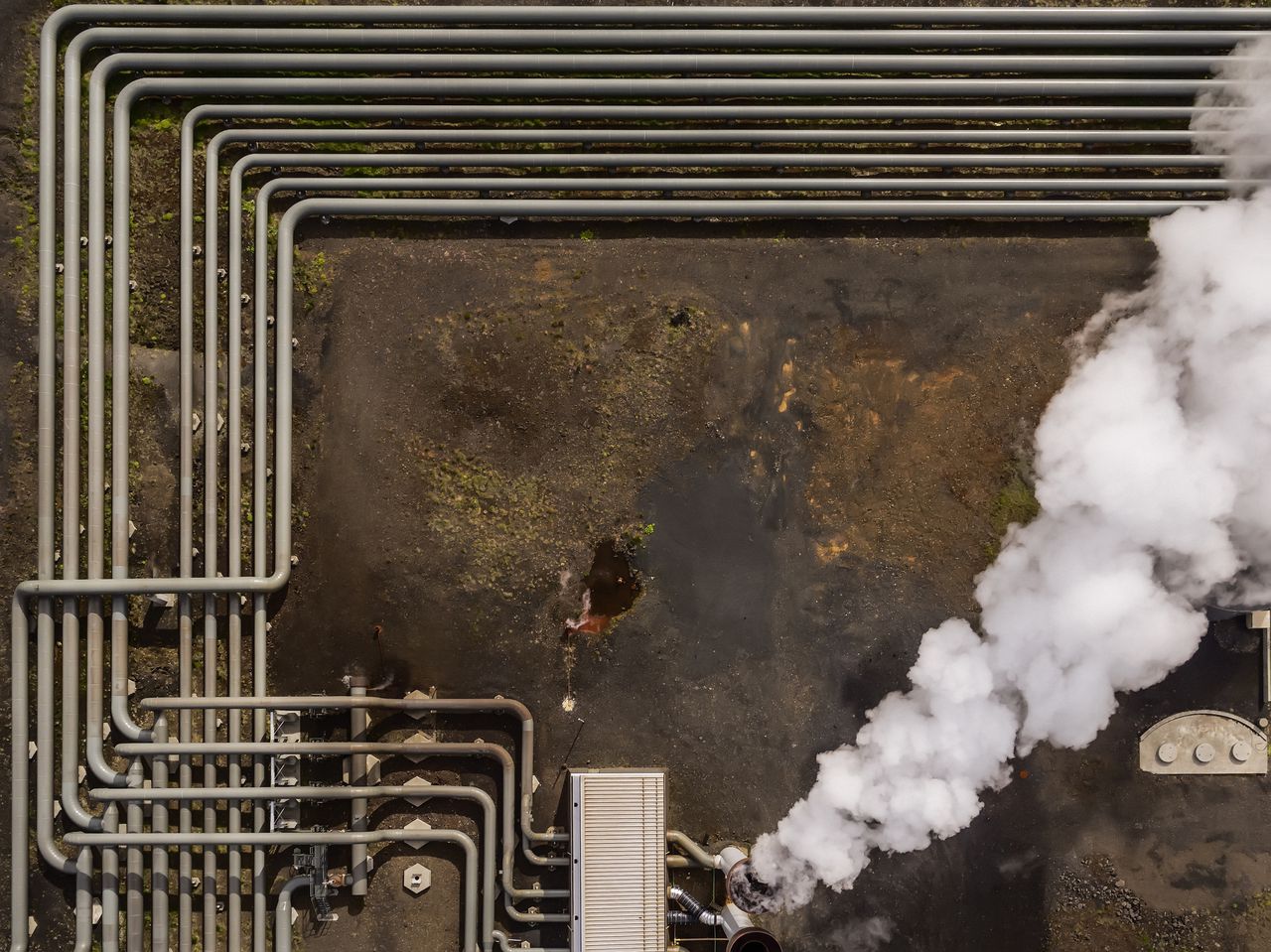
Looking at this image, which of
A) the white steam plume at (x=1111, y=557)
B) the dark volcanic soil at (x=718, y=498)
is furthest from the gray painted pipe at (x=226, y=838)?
the white steam plume at (x=1111, y=557)

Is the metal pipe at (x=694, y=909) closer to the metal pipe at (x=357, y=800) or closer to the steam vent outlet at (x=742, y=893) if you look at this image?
the steam vent outlet at (x=742, y=893)

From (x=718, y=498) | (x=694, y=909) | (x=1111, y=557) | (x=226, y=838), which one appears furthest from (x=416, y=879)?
(x=1111, y=557)

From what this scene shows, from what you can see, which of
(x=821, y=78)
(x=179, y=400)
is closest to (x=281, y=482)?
(x=179, y=400)

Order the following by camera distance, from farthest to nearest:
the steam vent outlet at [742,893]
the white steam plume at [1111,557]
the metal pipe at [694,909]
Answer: the metal pipe at [694,909] < the steam vent outlet at [742,893] < the white steam plume at [1111,557]

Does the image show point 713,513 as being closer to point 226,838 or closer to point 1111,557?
point 1111,557

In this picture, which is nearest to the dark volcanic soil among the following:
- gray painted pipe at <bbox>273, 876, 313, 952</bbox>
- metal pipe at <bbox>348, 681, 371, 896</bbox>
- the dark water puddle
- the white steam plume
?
the dark water puddle

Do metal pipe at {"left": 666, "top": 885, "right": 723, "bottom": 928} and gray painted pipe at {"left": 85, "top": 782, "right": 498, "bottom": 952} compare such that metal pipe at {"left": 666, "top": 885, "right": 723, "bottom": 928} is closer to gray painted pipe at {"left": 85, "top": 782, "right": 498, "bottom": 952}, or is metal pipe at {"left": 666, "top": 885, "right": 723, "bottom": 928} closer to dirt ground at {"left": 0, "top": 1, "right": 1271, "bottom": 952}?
dirt ground at {"left": 0, "top": 1, "right": 1271, "bottom": 952}
